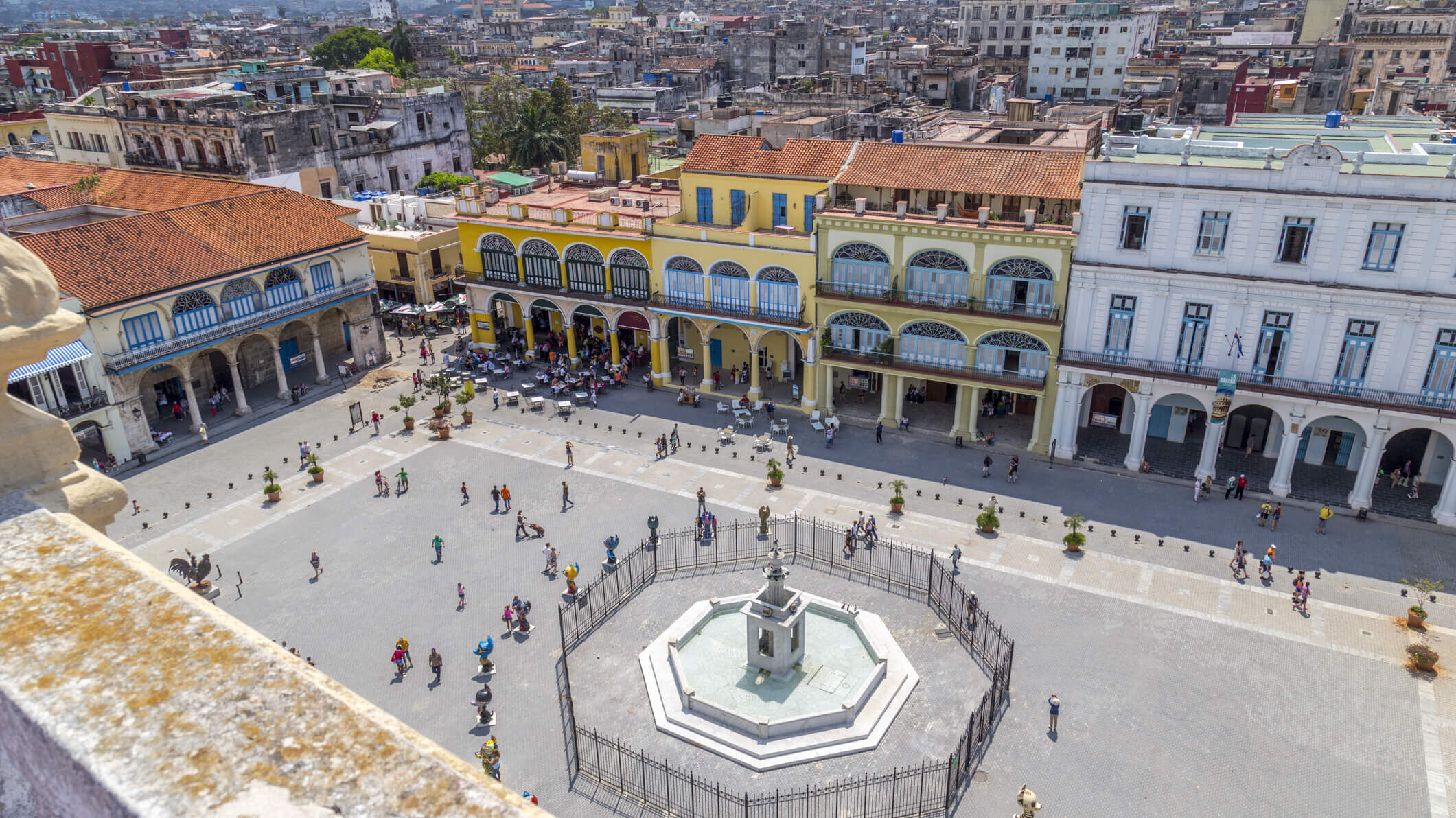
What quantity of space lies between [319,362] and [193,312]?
28.4 ft

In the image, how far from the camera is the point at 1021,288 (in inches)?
1748

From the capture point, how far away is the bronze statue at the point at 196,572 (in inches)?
1396

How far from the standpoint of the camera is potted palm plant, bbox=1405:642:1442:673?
3050 centimetres

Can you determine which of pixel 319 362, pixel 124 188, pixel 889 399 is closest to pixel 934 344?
pixel 889 399

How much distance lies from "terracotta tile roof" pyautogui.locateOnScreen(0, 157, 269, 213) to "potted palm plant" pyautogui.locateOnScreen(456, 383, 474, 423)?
18395 mm

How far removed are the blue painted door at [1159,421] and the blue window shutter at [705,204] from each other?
25.6 m

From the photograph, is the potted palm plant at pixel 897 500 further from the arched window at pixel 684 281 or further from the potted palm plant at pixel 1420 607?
the potted palm plant at pixel 1420 607

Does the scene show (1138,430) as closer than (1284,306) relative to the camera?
No

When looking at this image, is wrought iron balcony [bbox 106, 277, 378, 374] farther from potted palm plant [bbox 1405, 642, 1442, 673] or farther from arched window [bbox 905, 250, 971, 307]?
potted palm plant [bbox 1405, 642, 1442, 673]

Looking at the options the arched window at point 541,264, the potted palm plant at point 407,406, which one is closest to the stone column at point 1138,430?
the arched window at point 541,264

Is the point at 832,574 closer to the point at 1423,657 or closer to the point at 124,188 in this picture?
the point at 1423,657

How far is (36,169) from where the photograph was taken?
68.2 m

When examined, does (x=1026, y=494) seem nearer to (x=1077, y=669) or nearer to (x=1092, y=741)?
(x=1077, y=669)

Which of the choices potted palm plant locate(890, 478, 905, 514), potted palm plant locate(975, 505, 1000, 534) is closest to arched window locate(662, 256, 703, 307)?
potted palm plant locate(890, 478, 905, 514)
